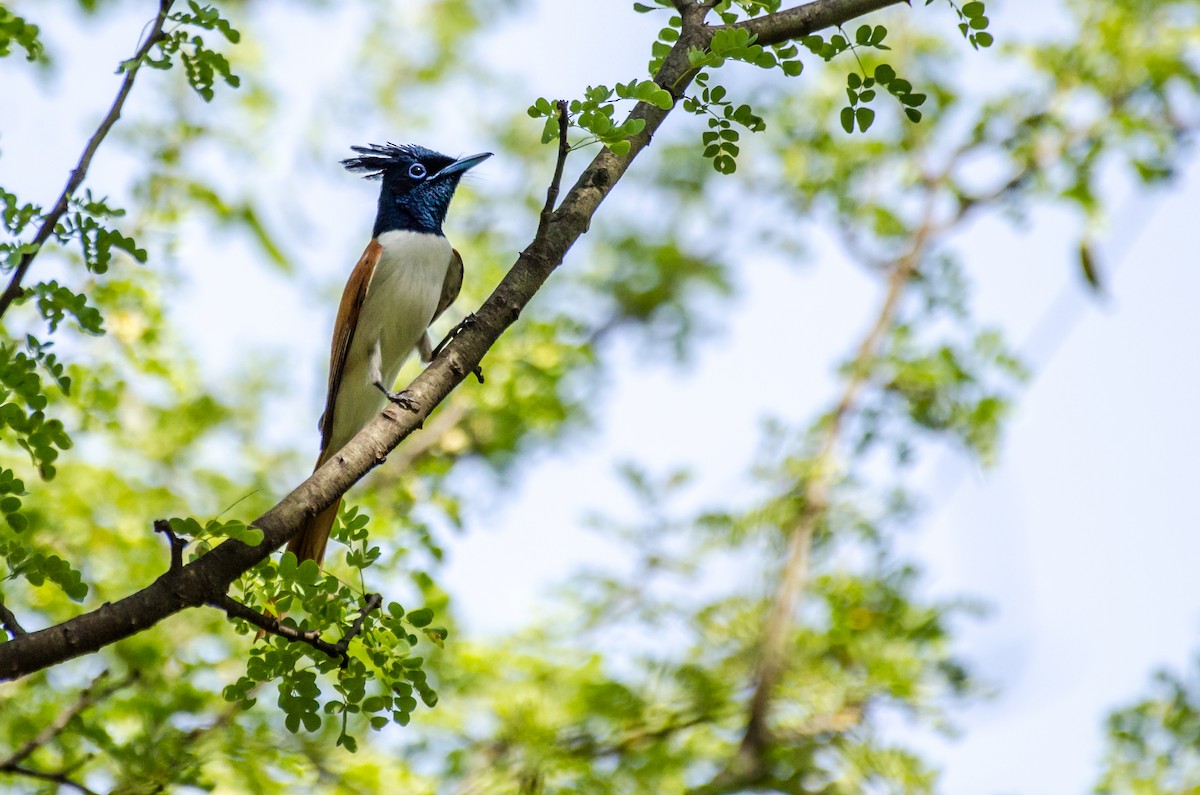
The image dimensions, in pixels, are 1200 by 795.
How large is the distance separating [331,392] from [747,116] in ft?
10.1

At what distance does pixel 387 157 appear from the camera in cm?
656

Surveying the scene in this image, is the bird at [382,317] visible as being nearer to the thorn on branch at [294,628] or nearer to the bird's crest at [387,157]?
the bird's crest at [387,157]

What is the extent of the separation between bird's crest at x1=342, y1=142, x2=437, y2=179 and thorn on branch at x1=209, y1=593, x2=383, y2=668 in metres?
4.13

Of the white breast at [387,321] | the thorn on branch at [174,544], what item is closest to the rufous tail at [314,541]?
the white breast at [387,321]

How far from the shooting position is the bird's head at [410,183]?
6344 millimetres

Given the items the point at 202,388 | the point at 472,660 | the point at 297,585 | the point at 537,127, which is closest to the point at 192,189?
the point at 202,388

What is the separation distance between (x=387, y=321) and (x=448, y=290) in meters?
0.43

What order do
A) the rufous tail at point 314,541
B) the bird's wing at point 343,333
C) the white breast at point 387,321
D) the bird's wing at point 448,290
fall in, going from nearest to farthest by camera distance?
the rufous tail at point 314,541 < the bird's wing at point 343,333 < the white breast at point 387,321 < the bird's wing at point 448,290

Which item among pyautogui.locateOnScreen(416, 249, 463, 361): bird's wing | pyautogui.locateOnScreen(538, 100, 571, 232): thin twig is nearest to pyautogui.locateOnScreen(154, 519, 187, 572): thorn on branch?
pyautogui.locateOnScreen(538, 100, 571, 232): thin twig

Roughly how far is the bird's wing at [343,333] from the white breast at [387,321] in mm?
41

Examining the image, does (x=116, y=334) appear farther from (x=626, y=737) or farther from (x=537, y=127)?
(x=537, y=127)

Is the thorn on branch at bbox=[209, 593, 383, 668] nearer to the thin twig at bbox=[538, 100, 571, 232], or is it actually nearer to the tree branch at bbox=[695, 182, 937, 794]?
the thin twig at bbox=[538, 100, 571, 232]

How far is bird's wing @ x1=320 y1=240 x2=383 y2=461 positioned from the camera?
223 inches

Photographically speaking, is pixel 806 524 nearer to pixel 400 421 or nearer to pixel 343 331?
pixel 343 331
